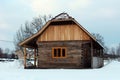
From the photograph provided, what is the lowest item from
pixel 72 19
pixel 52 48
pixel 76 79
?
pixel 76 79

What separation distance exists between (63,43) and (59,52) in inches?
42.8

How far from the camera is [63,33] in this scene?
119 ft

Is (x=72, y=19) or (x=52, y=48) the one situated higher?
(x=72, y=19)

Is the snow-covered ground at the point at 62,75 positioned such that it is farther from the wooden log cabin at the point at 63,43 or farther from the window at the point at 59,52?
the window at the point at 59,52

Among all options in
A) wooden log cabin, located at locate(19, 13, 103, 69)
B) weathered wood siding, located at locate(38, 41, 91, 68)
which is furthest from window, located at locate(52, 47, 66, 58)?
weathered wood siding, located at locate(38, 41, 91, 68)

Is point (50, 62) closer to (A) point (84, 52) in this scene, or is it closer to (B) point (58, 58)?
(B) point (58, 58)

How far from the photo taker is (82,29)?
3506 centimetres

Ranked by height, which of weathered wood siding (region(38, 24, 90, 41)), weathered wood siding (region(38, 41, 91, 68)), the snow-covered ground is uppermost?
weathered wood siding (region(38, 24, 90, 41))

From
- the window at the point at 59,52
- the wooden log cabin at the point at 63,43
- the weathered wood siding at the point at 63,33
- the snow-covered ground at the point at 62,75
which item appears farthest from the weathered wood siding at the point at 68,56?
the snow-covered ground at the point at 62,75

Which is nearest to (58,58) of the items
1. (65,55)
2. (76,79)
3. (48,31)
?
(65,55)

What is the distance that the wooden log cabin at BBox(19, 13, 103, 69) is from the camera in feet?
117

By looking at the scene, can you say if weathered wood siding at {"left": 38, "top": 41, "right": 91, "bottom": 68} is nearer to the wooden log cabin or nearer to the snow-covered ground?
the wooden log cabin

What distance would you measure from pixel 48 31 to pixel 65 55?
10.7 feet

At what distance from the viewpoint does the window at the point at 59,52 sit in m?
36.2
